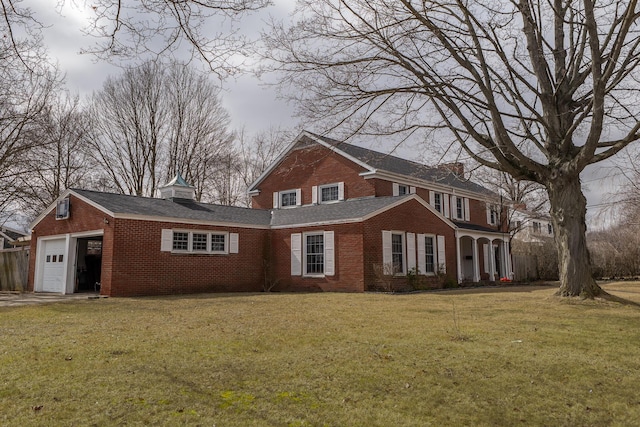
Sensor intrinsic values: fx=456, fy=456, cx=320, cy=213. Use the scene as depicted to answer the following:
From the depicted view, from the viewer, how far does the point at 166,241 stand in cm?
1825

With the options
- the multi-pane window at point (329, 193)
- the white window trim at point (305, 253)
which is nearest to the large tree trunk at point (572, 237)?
the white window trim at point (305, 253)

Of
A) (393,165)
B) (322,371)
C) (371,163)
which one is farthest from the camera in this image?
(393,165)

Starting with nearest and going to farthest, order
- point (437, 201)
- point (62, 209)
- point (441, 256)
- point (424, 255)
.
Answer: point (62, 209) < point (424, 255) < point (441, 256) < point (437, 201)

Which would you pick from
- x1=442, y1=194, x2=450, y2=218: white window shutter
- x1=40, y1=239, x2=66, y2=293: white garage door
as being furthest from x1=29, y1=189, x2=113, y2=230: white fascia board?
x1=442, y1=194, x2=450, y2=218: white window shutter

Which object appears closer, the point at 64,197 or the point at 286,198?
the point at 64,197

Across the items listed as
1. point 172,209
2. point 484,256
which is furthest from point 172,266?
point 484,256

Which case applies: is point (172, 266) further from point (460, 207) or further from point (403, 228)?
point (460, 207)

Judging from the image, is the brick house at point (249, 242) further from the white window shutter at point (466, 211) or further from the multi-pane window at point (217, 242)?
the white window shutter at point (466, 211)

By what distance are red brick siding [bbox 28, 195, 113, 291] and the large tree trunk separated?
15.2m

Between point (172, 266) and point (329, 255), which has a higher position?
point (329, 255)

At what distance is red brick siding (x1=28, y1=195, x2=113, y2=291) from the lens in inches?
674

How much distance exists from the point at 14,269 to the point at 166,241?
35.3 ft

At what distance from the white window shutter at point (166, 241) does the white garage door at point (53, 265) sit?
509cm

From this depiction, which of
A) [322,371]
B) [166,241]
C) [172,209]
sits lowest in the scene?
[322,371]
